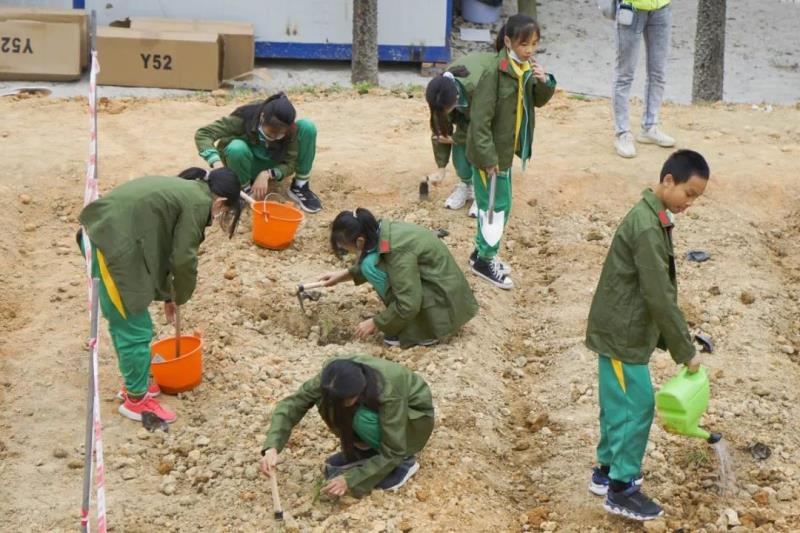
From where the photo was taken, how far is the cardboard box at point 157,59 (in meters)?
12.0

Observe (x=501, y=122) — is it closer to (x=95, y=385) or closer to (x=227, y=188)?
(x=227, y=188)

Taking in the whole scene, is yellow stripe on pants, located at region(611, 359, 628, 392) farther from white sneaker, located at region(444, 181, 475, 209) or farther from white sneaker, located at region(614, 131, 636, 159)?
white sneaker, located at region(614, 131, 636, 159)

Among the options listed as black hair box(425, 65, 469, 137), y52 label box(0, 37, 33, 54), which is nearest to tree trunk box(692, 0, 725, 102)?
black hair box(425, 65, 469, 137)

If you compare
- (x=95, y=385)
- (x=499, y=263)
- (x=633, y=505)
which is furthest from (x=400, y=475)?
(x=499, y=263)

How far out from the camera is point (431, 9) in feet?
43.1

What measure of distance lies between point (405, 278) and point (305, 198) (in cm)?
234

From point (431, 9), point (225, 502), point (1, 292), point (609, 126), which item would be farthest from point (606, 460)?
point (431, 9)

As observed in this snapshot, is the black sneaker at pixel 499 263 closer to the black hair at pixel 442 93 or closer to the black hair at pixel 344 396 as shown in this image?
the black hair at pixel 442 93

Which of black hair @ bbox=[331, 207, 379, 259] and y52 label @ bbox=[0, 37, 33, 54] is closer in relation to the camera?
black hair @ bbox=[331, 207, 379, 259]

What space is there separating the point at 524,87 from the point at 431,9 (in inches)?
228

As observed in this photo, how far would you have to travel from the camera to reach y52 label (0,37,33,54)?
39.9ft

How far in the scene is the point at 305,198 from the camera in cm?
880

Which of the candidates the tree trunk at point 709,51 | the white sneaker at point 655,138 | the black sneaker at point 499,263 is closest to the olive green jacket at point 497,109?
the black sneaker at point 499,263

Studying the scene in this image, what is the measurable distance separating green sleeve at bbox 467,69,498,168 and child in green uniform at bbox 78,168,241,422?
1.95 metres
